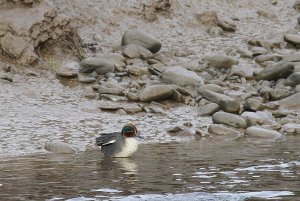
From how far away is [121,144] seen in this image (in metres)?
9.84

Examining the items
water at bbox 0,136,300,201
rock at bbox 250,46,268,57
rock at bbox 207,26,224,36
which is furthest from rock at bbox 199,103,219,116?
rock at bbox 207,26,224,36

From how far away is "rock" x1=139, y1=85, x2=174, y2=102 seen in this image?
1385 cm

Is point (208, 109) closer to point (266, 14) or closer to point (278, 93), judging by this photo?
point (278, 93)

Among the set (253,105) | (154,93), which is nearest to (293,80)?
(253,105)

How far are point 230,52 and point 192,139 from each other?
643cm

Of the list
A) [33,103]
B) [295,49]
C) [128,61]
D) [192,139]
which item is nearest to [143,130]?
[192,139]

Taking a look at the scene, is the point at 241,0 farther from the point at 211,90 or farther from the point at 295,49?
the point at 211,90

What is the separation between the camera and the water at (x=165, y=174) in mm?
6898

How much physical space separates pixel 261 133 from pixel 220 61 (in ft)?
16.2

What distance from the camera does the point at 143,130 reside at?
12320 millimetres

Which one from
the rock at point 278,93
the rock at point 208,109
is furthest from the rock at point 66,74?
the rock at point 278,93

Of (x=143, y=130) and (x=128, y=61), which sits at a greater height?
(x=128, y=61)

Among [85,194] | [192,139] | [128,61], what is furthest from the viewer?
[128,61]

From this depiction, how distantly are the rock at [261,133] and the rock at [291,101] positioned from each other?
7.41 feet
